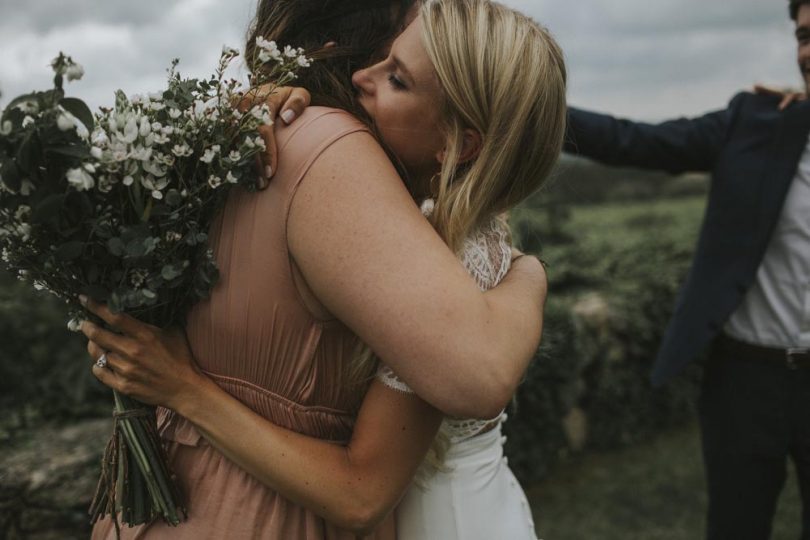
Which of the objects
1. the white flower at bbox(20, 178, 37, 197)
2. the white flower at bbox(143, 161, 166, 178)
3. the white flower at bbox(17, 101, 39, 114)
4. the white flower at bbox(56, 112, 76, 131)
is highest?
the white flower at bbox(17, 101, 39, 114)

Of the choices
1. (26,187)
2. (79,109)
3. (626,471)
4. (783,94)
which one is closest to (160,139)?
(79,109)

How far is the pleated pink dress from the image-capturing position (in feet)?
5.05

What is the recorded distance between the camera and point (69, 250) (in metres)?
1.47

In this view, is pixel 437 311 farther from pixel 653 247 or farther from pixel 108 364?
pixel 653 247

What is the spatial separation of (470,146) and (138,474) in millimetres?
1032

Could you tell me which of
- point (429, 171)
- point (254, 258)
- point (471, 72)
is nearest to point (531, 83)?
point (471, 72)

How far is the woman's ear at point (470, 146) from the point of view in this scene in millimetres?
1729

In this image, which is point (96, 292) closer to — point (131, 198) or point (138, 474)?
point (131, 198)

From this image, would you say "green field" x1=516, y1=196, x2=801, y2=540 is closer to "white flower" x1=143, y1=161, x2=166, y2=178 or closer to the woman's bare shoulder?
the woman's bare shoulder

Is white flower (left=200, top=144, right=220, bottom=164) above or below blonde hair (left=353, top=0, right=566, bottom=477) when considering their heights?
above

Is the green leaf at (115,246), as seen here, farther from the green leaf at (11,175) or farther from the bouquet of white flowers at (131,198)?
the green leaf at (11,175)

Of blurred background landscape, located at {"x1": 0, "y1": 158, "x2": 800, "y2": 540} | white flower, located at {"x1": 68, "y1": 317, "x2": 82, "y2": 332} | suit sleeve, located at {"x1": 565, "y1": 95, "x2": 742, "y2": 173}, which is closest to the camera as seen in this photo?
white flower, located at {"x1": 68, "y1": 317, "x2": 82, "y2": 332}

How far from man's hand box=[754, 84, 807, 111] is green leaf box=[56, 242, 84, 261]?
3310mm

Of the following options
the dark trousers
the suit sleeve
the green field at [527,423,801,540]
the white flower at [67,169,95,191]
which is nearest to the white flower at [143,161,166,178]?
the white flower at [67,169,95,191]
